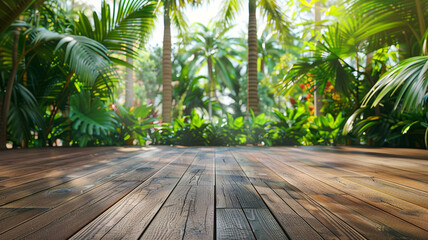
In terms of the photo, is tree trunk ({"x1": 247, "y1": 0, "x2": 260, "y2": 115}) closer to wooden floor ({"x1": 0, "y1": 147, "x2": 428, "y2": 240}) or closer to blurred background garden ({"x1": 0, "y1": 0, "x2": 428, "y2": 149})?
blurred background garden ({"x1": 0, "y1": 0, "x2": 428, "y2": 149})

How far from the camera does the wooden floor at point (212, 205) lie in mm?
862

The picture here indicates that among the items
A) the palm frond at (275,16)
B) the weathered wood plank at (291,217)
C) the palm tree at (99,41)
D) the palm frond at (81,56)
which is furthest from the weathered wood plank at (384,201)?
the palm frond at (275,16)

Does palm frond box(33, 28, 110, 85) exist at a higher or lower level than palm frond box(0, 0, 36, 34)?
lower

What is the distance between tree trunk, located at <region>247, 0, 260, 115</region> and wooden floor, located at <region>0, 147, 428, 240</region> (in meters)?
5.01

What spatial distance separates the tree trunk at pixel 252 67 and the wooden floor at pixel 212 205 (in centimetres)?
501

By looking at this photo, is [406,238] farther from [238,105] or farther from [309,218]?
[238,105]

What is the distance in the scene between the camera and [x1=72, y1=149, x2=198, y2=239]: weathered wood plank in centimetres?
84

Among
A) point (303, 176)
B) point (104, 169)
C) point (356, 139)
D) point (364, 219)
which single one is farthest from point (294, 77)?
point (364, 219)

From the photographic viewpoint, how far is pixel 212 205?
1147 mm

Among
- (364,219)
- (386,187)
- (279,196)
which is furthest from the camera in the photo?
(386,187)

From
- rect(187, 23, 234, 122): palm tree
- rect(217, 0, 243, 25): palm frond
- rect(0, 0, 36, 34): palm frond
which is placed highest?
rect(187, 23, 234, 122): palm tree

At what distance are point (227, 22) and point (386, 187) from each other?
7786 mm

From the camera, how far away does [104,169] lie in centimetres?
209

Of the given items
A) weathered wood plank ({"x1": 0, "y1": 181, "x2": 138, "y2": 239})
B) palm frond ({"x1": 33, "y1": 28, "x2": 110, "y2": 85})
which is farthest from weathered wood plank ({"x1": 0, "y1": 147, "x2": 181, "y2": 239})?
palm frond ({"x1": 33, "y1": 28, "x2": 110, "y2": 85})
